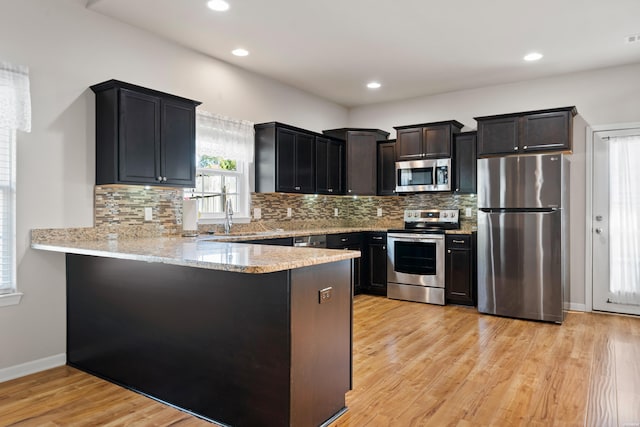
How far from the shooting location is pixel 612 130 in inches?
190

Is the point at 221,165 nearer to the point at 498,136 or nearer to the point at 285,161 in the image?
the point at 285,161

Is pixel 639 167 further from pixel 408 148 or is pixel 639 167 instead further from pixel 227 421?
pixel 227 421

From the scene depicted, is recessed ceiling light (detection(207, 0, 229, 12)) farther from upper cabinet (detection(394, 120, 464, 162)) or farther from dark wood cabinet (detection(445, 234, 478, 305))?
dark wood cabinet (detection(445, 234, 478, 305))

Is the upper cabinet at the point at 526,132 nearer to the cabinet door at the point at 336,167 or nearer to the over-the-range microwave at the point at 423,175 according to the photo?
the over-the-range microwave at the point at 423,175

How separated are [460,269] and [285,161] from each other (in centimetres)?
248

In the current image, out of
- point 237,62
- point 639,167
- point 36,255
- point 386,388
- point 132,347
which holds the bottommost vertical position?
point 386,388

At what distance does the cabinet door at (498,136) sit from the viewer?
193 inches

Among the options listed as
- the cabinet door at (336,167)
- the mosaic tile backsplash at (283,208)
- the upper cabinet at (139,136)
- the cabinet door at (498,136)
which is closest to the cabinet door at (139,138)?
the upper cabinet at (139,136)

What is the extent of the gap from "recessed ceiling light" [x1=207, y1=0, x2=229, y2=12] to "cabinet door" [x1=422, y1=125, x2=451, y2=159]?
3.14m

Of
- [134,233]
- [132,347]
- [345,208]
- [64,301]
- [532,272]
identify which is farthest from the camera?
[345,208]

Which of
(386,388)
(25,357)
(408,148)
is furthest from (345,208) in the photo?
(25,357)

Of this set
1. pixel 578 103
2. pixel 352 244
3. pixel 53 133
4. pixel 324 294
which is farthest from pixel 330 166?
pixel 324 294

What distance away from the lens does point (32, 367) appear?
10.2ft

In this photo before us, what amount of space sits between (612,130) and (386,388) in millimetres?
4063
